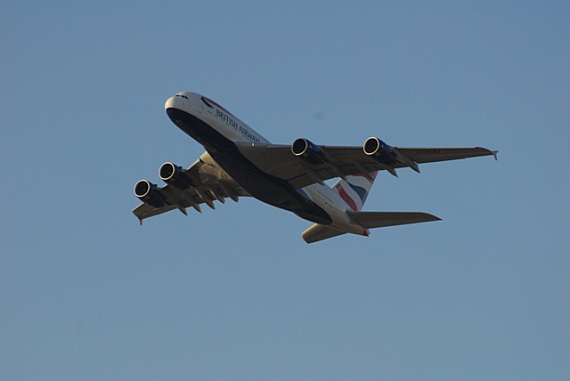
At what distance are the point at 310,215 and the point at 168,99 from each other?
10476 mm

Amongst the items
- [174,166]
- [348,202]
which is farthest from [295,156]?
[348,202]

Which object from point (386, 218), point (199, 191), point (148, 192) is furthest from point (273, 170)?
point (148, 192)

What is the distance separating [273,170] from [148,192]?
27.3ft

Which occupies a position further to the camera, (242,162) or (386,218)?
(386,218)

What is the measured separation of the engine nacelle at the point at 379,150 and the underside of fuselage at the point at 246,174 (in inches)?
240

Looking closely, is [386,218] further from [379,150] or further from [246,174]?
[246,174]

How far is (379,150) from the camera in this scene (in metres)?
36.4

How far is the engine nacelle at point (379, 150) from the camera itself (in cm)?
3650

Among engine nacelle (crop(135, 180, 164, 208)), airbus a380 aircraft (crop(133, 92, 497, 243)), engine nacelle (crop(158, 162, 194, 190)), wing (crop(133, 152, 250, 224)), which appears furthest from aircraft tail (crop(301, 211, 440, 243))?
engine nacelle (crop(135, 180, 164, 208))

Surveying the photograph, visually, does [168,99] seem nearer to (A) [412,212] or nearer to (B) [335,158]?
(B) [335,158]

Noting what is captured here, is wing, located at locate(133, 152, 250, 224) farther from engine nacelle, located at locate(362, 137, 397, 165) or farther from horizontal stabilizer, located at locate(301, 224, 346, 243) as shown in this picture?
engine nacelle, located at locate(362, 137, 397, 165)

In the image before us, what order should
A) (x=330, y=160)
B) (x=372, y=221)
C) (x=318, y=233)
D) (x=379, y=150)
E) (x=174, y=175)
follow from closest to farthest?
(x=379, y=150)
(x=330, y=160)
(x=174, y=175)
(x=372, y=221)
(x=318, y=233)

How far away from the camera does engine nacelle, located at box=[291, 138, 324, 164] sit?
37750 millimetres

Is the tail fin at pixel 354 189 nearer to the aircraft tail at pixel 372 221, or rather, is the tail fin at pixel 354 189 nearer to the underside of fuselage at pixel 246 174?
the aircraft tail at pixel 372 221
